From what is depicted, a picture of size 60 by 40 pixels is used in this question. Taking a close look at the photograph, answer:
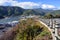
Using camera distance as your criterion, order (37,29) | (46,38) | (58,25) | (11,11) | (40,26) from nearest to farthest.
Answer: (58,25) < (46,38) < (37,29) < (40,26) < (11,11)

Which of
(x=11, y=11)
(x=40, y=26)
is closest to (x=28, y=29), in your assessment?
(x=40, y=26)

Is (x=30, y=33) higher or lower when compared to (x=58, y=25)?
lower

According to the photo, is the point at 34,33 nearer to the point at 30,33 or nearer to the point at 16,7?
the point at 30,33

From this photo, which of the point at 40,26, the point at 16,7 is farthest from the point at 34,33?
the point at 16,7

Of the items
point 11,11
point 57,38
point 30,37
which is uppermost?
point 57,38

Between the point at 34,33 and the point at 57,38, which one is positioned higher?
the point at 57,38

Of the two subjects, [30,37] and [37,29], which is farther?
[37,29]

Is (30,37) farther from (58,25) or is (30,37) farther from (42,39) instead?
(58,25)

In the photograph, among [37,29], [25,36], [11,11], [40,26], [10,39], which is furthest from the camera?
[11,11]

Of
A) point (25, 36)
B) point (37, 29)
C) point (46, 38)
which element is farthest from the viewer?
point (37, 29)
